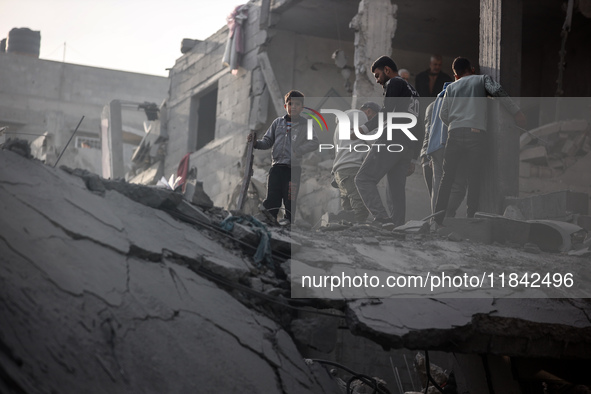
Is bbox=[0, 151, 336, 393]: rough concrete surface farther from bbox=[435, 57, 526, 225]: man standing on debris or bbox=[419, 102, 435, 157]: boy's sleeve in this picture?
bbox=[419, 102, 435, 157]: boy's sleeve

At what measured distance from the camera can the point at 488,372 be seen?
6059 millimetres

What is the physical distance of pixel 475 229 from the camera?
22.6 feet

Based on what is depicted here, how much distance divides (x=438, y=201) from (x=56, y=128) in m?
19.7

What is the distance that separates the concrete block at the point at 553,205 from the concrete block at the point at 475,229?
2.82ft

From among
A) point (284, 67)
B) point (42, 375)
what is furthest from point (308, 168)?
point (42, 375)

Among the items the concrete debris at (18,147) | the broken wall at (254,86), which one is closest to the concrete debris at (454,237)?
the concrete debris at (18,147)

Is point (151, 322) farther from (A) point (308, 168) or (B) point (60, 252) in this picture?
(A) point (308, 168)

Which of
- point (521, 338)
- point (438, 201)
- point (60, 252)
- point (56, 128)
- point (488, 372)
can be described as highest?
point (56, 128)

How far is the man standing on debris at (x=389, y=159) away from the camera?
706 centimetres

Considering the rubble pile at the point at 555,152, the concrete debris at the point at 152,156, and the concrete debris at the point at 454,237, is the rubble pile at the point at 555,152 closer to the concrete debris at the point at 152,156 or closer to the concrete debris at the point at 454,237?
the concrete debris at the point at 454,237

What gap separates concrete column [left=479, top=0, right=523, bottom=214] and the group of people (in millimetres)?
156

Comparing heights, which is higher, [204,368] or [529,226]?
[529,226]

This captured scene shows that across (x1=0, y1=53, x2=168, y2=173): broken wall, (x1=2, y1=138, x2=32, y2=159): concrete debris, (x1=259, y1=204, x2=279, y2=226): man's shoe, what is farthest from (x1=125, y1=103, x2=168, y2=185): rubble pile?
(x1=2, y1=138, x2=32, y2=159): concrete debris

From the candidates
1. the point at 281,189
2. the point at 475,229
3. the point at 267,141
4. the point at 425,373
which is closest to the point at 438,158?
the point at 475,229
